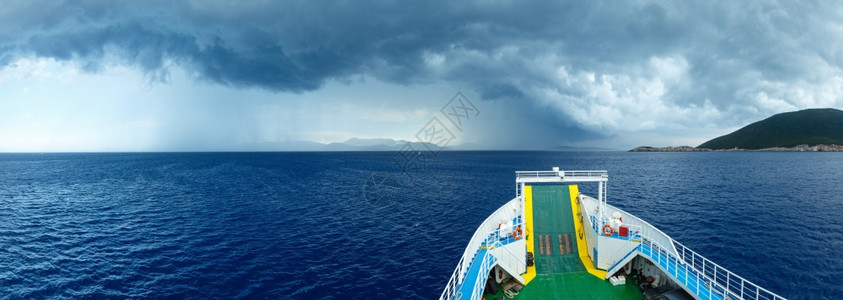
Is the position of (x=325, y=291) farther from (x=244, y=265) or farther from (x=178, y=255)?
(x=178, y=255)

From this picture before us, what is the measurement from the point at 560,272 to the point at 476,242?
21.2 feet

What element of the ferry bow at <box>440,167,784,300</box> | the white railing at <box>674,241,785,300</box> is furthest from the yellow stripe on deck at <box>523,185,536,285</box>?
the white railing at <box>674,241,785,300</box>

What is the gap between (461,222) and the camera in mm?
54500

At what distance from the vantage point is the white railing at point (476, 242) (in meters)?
21.2

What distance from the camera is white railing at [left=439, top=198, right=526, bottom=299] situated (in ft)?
69.7

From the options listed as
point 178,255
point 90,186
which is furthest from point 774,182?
point 90,186

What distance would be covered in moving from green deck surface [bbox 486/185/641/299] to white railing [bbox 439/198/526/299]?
2378 mm

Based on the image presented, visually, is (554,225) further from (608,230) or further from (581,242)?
(608,230)

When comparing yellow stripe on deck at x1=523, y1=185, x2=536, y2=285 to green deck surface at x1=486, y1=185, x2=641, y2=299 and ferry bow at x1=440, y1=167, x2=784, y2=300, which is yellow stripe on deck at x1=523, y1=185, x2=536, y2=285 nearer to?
ferry bow at x1=440, y1=167, x2=784, y2=300

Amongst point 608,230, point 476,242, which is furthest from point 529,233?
point 476,242

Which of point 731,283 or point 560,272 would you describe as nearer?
point 560,272

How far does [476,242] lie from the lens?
2669cm

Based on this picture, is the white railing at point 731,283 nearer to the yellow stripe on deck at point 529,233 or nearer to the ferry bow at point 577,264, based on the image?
the ferry bow at point 577,264

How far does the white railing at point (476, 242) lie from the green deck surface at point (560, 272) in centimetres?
238
